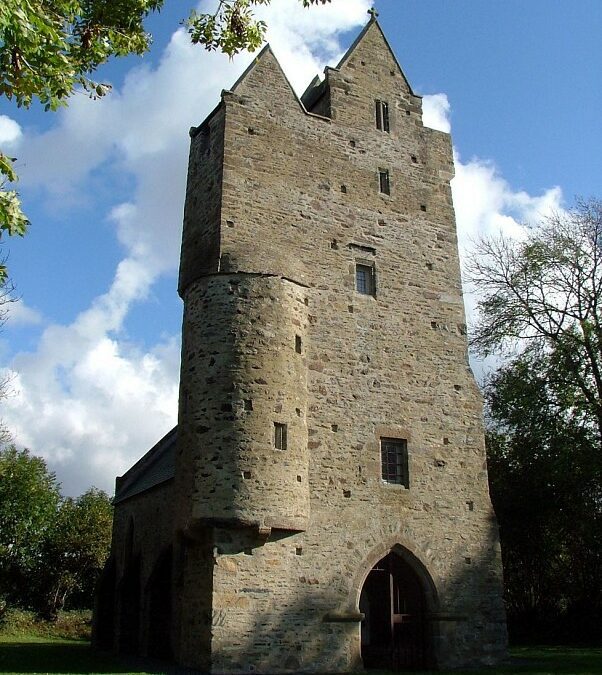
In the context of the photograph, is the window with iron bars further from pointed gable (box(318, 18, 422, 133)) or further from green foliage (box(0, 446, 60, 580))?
green foliage (box(0, 446, 60, 580))

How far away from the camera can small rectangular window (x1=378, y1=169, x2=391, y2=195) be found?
20.8 m

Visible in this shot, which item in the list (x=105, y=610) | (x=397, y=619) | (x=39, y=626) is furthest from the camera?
(x=39, y=626)

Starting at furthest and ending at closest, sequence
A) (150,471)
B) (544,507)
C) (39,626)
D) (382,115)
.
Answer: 1. (39,626)
2. (150,471)
3. (544,507)
4. (382,115)

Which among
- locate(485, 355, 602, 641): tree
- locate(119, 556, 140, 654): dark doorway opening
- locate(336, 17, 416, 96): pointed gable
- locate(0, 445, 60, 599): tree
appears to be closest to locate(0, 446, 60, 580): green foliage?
locate(0, 445, 60, 599): tree

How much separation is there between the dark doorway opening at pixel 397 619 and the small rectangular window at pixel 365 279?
705 cm

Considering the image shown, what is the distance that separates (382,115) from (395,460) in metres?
10.8

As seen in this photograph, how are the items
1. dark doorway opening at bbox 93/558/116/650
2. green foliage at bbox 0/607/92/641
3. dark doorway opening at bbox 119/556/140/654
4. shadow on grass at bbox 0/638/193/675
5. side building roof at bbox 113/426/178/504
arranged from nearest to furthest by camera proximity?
1. shadow on grass at bbox 0/638/193/675
2. dark doorway opening at bbox 119/556/140/654
3. side building roof at bbox 113/426/178/504
4. dark doorway opening at bbox 93/558/116/650
5. green foliage at bbox 0/607/92/641

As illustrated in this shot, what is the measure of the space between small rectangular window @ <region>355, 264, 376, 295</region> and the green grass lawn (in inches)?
387

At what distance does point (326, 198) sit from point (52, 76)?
466 inches

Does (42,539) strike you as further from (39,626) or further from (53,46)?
(53,46)

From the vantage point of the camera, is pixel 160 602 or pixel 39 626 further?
pixel 39 626

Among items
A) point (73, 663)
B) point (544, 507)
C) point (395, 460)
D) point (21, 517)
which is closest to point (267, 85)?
point (395, 460)

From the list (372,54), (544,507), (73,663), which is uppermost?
(372,54)

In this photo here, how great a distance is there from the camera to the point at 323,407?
56.7ft
